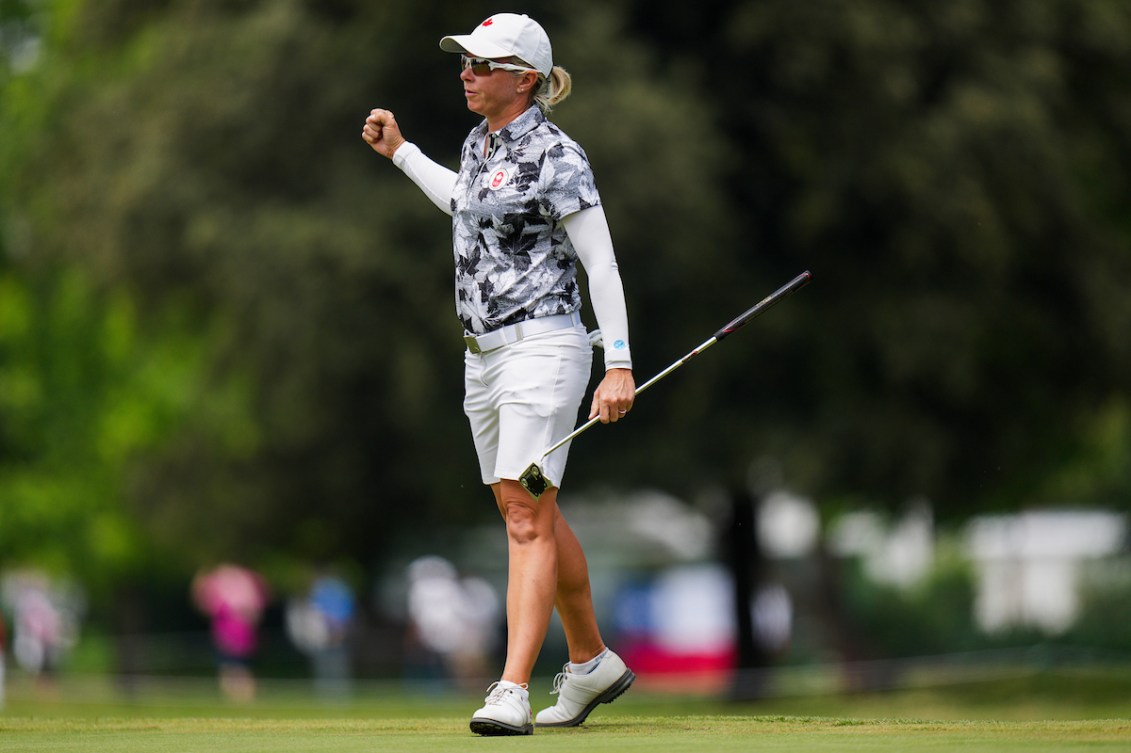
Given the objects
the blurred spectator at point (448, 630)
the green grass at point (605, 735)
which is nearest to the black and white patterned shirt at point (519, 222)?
the green grass at point (605, 735)

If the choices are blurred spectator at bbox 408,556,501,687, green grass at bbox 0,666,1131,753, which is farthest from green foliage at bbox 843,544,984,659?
green grass at bbox 0,666,1131,753

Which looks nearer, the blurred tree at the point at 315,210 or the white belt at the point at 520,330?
the white belt at the point at 520,330

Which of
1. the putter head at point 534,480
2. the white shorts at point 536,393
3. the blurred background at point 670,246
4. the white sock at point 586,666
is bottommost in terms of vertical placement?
the white sock at point 586,666

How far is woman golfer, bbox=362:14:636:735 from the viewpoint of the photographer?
5820 millimetres

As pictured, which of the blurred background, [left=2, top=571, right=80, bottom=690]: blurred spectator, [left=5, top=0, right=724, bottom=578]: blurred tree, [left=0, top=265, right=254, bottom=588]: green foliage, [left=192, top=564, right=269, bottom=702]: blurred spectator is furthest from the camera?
[left=0, top=265, right=254, bottom=588]: green foliage

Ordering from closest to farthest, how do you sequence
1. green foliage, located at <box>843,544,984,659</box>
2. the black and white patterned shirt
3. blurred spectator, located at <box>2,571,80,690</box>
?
the black and white patterned shirt → green foliage, located at <box>843,544,984,659</box> → blurred spectator, located at <box>2,571,80,690</box>

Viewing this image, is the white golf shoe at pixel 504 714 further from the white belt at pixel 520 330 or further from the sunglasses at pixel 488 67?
the sunglasses at pixel 488 67

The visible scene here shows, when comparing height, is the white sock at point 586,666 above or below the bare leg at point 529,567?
below

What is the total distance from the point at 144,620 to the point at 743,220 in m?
22.6

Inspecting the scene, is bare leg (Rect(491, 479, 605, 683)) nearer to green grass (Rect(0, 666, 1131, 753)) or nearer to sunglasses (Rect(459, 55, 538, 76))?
green grass (Rect(0, 666, 1131, 753))

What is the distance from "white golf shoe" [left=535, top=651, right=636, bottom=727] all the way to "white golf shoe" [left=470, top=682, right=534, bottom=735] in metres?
0.46

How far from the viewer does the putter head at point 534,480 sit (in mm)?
5824

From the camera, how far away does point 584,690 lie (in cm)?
617

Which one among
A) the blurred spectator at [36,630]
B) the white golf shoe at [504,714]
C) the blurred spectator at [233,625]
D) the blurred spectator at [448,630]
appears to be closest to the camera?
the white golf shoe at [504,714]
